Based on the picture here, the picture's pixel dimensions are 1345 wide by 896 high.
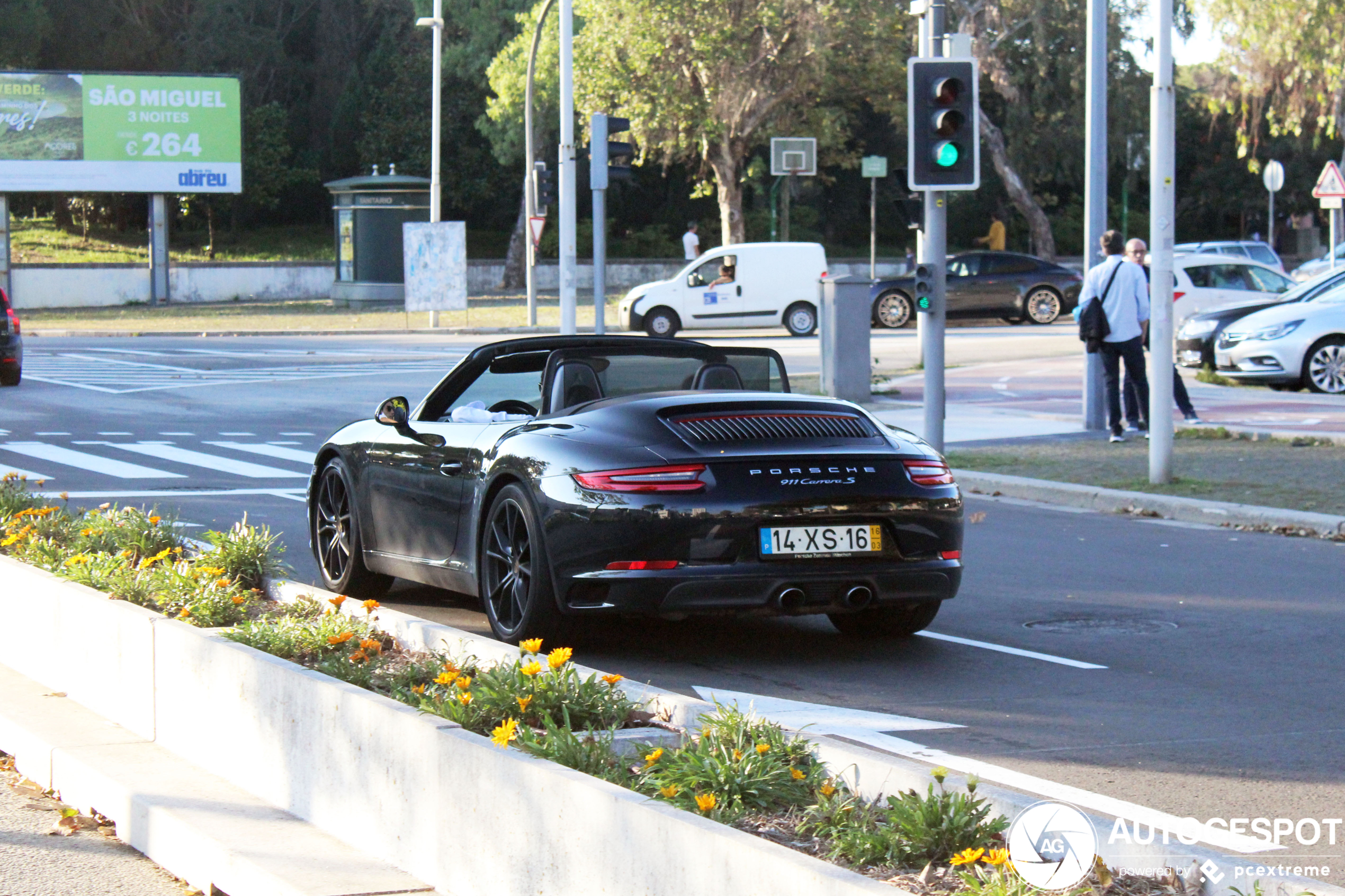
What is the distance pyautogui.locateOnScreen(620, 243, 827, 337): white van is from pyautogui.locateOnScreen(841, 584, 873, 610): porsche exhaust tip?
27603 mm

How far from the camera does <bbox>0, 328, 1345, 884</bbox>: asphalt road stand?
5.62 m

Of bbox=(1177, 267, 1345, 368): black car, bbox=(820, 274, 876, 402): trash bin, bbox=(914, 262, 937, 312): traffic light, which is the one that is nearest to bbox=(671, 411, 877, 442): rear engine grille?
bbox=(914, 262, 937, 312): traffic light

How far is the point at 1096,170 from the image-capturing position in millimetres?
16812

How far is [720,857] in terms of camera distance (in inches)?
139

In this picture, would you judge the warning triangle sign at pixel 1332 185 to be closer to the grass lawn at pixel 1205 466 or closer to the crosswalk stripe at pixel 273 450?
the grass lawn at pixel 1205 466

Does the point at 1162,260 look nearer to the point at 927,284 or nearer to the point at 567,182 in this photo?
the point at 927,284

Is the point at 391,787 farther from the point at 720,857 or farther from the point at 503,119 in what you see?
the point at 503,119

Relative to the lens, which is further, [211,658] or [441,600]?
[441,600]

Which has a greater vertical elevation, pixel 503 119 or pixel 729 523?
pixel 503 119

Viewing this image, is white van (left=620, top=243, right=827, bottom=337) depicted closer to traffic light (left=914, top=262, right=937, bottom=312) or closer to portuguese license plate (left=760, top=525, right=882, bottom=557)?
traffic light (left=914, top=262, right=937, bottom=312)

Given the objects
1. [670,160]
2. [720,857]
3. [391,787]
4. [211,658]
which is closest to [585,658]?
[211,658]

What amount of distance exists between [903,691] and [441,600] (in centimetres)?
296

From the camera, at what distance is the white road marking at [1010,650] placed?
7.24 metres

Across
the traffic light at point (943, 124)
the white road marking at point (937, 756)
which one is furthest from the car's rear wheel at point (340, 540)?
the traffic light at point (943, 124)
